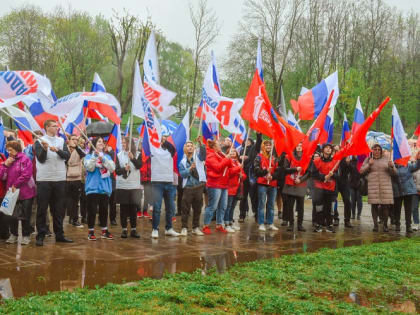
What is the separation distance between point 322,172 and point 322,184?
0.28m

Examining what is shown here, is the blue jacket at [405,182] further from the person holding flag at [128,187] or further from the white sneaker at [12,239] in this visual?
the white sneaker at [12,239]

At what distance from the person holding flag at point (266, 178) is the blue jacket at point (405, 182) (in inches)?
121

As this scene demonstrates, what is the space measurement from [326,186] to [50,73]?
30816 millimetres

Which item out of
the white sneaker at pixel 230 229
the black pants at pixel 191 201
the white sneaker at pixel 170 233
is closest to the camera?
the white sneaker at pixel 170 233

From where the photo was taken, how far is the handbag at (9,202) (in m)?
7.64

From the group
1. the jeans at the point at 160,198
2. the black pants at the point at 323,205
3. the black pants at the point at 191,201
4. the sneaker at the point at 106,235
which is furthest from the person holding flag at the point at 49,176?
the black pants at the point at 323,205

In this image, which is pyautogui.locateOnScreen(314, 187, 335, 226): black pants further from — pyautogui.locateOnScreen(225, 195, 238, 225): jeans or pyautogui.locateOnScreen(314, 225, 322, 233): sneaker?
pyautogui.locateOnScreen(225, 195, 238, 225): jeans

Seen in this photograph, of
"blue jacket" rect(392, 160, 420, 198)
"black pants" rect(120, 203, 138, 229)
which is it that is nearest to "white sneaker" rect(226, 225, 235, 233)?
"black pants" rect(120, 203, 138, 229)

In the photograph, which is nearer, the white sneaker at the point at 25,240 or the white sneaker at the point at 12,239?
the white sneaker at the point at 25,240

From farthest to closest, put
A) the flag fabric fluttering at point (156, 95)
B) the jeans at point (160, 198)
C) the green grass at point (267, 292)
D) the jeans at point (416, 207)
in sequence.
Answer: the jeans at point (416, 207), the jeans at point (160, 198), the flag fabric fluttering at point (156, 95), the green grass at point (267, 292)

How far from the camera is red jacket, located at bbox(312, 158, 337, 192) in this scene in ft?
34.1

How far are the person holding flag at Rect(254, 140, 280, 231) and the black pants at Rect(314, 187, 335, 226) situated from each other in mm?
1006

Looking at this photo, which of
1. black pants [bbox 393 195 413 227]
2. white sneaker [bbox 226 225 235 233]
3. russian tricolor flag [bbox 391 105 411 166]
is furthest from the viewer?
black pants [bbox 393 195 413 227]

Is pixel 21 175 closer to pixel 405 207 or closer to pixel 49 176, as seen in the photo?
pixel 49 176
